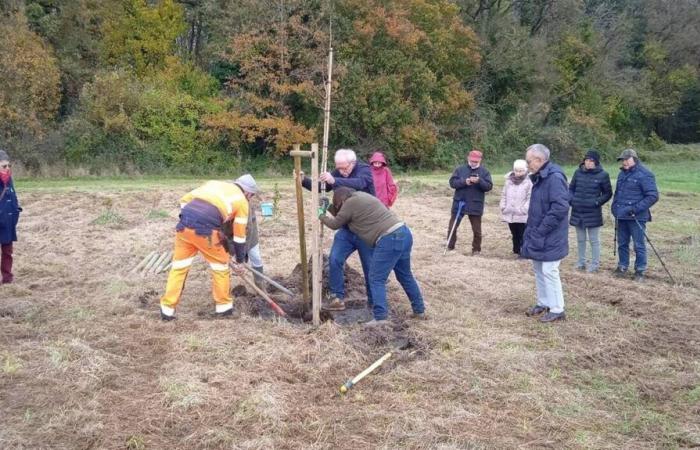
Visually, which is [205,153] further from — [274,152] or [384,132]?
[384,132]

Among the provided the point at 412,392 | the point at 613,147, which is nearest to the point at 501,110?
the point at 613,147

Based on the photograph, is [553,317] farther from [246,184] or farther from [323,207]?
[246,184]

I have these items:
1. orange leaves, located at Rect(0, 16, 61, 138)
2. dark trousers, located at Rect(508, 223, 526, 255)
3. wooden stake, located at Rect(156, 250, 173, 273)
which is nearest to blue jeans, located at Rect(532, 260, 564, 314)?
dark trousers, located at Rect(508, 223, 526, 255)

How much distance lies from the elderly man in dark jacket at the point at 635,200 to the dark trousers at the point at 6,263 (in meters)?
8.35

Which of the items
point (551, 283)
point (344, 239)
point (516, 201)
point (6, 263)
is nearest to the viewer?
point (551, 283)

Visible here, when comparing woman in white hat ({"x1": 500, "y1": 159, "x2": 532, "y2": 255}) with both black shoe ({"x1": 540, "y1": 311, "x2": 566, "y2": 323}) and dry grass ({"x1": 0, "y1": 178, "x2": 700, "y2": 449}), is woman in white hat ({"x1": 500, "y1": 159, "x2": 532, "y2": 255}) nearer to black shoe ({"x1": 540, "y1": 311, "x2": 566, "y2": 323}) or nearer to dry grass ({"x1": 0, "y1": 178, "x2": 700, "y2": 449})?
dry grass ({"x1": 0, "y1": 178, "x2": 700, "y2": 449})

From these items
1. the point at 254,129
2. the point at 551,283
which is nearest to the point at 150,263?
the point at 551,283

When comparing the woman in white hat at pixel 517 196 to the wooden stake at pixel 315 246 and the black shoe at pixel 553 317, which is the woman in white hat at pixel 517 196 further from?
the wooden stake at pixel 315 246

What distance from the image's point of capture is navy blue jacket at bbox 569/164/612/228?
9.15m

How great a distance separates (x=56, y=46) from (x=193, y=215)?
2353 cm

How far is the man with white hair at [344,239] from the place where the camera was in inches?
275

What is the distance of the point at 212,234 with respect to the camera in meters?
6.45

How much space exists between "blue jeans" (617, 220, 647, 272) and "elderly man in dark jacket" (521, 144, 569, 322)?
8.72ft

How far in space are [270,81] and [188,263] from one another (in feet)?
62.7
